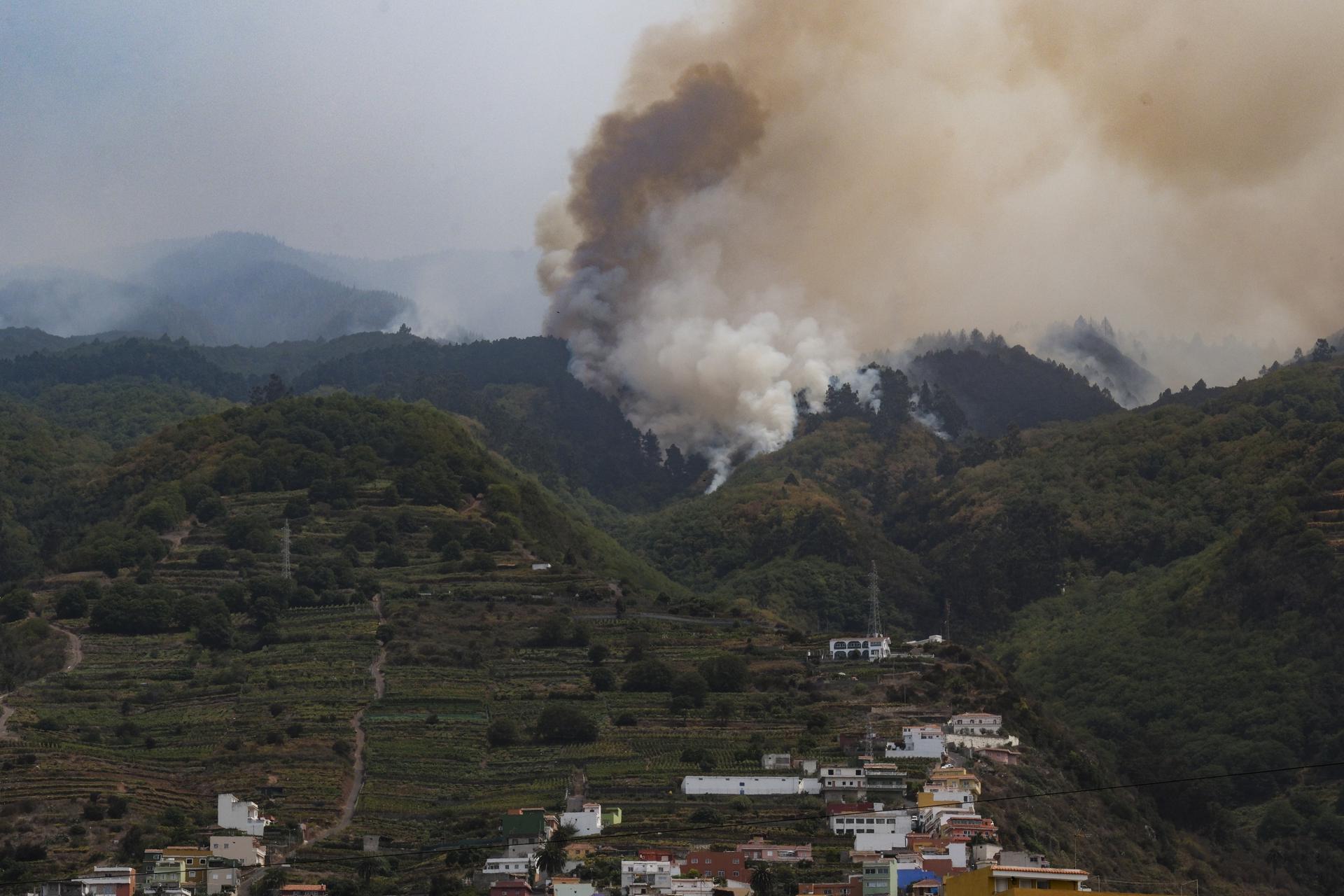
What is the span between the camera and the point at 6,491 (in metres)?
106

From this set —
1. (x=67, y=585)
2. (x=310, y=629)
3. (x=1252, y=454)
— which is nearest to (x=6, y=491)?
(x=67, y=585)

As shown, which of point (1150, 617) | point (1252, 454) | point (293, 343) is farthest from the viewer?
point (293, 343)

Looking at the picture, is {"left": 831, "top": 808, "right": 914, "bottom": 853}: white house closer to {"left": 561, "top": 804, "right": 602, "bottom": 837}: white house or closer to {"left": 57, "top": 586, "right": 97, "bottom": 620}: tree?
{"left": 561, "top": 804, "right": 602, "bottom": 837}: white house

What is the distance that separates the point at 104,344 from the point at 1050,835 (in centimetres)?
10662

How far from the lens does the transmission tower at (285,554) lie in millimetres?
88500

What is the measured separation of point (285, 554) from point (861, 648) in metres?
22.4

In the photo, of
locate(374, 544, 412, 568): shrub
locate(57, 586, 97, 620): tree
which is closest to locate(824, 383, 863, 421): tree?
locate(374, 544, 412, 568): shrub

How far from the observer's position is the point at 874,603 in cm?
8725

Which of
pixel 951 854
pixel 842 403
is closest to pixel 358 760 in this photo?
pixel 951 854

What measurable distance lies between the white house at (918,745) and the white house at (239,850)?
63.1ft

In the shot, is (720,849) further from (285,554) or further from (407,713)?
(285,554)

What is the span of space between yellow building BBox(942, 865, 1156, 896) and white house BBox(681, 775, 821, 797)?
123 ft

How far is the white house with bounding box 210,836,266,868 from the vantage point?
2422 inches

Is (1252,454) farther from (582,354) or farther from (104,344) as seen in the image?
(104,344)
